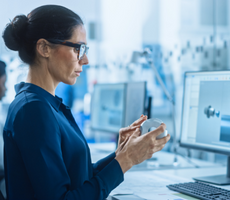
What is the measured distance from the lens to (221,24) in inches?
104

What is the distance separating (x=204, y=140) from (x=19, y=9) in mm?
1886

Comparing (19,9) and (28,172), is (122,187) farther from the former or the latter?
(19,9)

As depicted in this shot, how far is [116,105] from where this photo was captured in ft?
7.18

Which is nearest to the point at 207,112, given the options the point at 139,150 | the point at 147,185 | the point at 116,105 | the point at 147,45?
the point at 147,185

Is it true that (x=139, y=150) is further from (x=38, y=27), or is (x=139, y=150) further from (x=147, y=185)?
(x=38, y=27)

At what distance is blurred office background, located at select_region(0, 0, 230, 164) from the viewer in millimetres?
2461

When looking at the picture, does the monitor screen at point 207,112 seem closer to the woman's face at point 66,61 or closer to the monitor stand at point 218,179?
the monitor stand at point 218,179

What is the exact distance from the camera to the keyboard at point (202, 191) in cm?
96

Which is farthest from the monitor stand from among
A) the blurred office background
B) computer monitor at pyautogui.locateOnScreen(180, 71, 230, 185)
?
the blurred office background

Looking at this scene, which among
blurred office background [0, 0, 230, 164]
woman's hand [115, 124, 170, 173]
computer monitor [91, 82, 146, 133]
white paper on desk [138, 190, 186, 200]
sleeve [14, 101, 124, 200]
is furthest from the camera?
blurred office background [0, 0, 230, 164]

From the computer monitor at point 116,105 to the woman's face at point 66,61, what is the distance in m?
0.80

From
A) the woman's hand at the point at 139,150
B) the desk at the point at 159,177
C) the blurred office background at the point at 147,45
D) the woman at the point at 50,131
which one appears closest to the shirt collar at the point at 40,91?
the woman at the point at 50,131

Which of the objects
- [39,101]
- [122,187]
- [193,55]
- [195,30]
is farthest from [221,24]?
[39,101]

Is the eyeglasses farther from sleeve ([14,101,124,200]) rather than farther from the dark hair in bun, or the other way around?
sleeve ([14,101,124,200])
